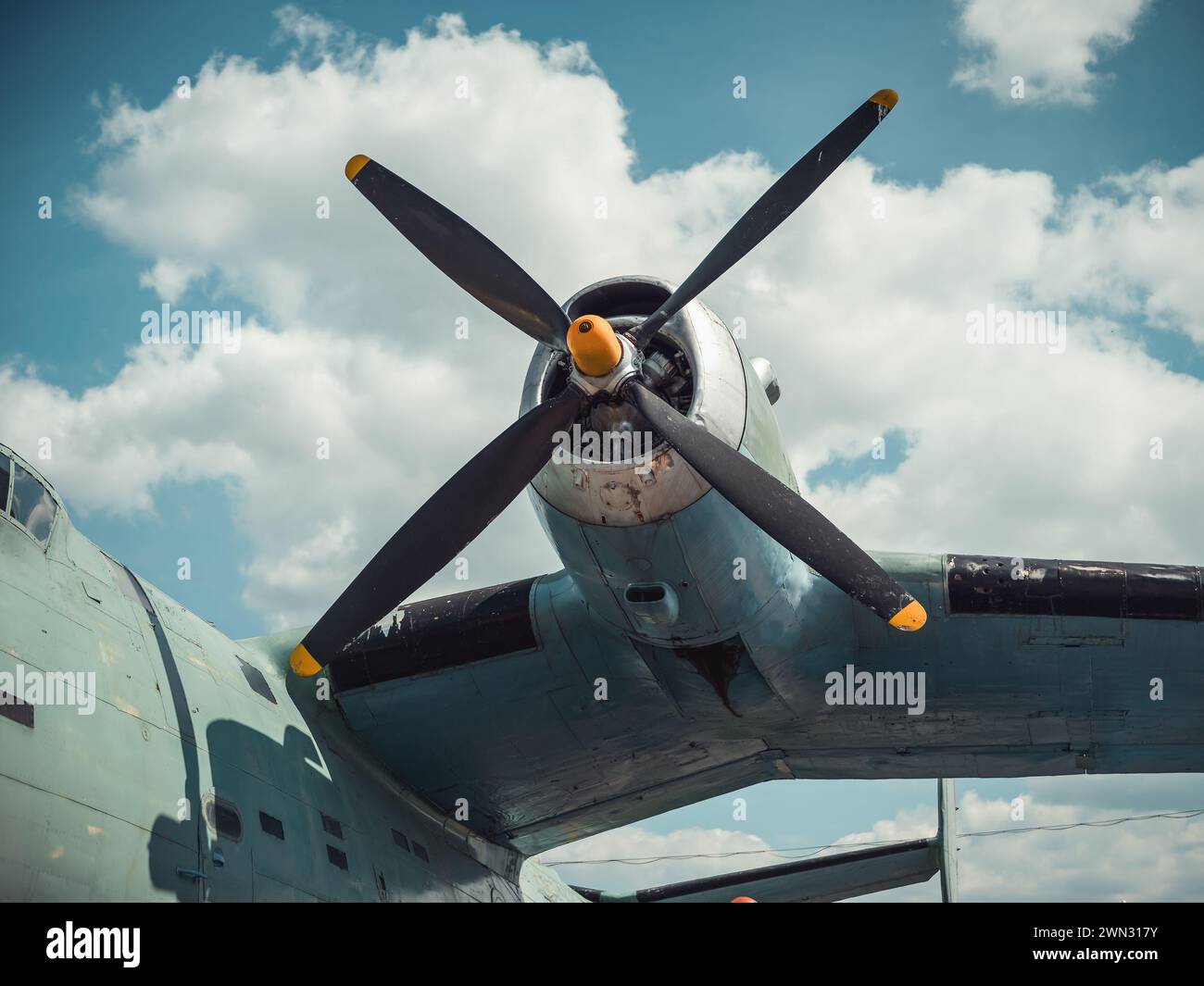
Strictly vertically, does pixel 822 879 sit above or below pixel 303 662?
below

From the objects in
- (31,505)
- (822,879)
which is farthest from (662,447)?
(822,879)

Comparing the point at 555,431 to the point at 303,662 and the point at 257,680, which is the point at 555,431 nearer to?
the point at 303,662

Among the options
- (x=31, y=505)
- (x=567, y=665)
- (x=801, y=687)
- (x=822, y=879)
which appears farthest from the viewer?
(x=822, y=879)

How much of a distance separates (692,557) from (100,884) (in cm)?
435

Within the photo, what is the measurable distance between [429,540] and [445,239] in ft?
8.08

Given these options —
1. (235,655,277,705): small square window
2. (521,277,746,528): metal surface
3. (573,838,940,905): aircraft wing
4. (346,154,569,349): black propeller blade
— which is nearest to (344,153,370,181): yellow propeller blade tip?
(346,154,569,349): black propeller blade

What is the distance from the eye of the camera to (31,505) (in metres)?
7.32

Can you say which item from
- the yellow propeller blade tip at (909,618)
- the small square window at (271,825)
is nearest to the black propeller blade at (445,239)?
the yellow propeller blade tip at (909,618)

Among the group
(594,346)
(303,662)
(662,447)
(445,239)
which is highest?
(445,239)

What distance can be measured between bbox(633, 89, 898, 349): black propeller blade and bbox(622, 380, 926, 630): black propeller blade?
1230 mm

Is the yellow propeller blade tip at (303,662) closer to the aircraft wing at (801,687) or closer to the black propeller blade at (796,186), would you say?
the aircraft wing at (801,687)
